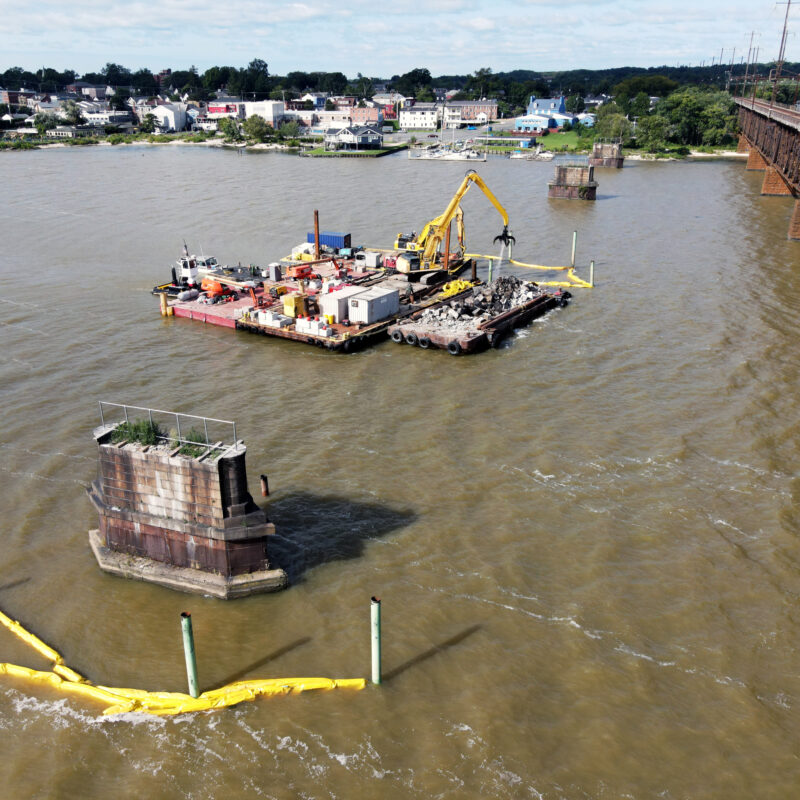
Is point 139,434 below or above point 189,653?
above

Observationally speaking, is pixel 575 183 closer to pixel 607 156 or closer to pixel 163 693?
pixel 607 156

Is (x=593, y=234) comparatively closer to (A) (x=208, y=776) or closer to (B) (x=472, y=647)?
(B) (x=472, y=647)

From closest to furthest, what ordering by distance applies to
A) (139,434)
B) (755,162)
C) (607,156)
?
(139,434) < (755,162) < (607,156)

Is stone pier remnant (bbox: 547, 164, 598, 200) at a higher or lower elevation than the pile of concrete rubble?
higher

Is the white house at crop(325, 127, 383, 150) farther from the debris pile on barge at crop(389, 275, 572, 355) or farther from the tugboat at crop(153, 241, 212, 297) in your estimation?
the debris pile on barge at crop(389, 275, 572, 355)

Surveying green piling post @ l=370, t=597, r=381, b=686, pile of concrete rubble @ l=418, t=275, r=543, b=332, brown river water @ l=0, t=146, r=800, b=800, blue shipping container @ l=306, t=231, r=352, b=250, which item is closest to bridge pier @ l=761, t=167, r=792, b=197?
brown river water @ l=0, t=146, r=800, b=800

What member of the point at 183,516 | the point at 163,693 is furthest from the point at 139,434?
the point at 163,693
